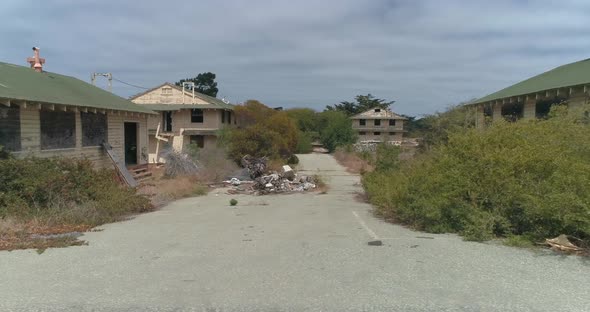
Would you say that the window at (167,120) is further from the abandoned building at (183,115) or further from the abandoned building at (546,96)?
the abandoned building at (546,96)

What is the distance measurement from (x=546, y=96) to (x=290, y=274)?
16.8 m

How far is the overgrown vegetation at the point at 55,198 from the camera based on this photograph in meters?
9.67

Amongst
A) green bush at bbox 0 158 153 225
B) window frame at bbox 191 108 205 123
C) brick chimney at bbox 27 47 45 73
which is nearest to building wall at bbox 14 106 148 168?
green bush at bbox 0 158 153 225

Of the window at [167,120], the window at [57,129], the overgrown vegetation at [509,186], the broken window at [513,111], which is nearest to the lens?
the overgrown vegetation at [509,186]

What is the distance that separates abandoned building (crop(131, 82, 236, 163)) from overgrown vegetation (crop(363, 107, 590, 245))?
104 ft

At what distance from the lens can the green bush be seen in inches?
407

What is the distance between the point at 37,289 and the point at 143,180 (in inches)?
728

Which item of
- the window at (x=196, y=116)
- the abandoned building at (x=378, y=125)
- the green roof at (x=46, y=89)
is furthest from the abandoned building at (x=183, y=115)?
the abandoned building at (x=378, y=125)

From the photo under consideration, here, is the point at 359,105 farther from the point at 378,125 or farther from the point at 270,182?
the point at 270,182

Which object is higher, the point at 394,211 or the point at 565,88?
the point at 565,88

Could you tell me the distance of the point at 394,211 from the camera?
35.6ft

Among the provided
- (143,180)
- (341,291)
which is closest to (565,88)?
(341,291)

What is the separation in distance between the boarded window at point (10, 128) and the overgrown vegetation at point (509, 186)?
12033mm

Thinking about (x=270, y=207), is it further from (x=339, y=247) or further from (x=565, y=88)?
(x=565, y=88)
